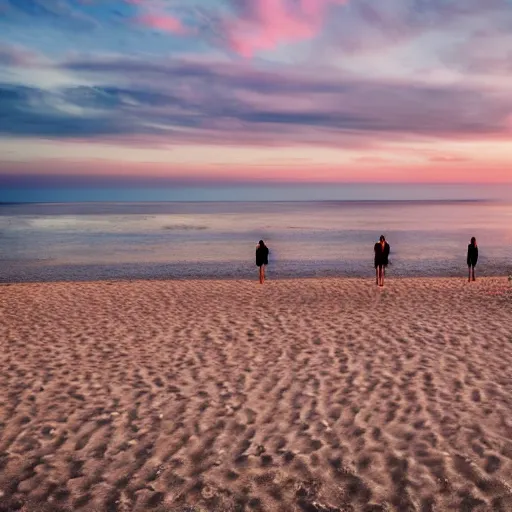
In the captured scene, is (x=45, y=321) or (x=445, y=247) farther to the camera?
(x=445, y=247)

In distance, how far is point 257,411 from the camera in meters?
7.95

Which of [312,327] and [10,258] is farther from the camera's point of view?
[10,258]

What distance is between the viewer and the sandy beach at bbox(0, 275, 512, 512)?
18.8 ft

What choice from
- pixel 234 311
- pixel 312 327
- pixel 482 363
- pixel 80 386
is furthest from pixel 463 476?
pixel 234 311

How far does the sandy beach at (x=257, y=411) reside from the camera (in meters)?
5.72

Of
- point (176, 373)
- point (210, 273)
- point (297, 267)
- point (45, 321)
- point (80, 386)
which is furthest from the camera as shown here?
point (297, 267)

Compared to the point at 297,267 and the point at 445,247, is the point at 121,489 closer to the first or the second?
the point at 297,267

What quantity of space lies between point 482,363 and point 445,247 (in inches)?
1661

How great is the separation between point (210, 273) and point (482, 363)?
22817mm

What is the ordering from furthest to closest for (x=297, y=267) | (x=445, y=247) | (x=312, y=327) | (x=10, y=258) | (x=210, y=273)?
(x=445, y=247), (x=10, y=258), (x=297, y=267), (x=210, y=273), (x=312, y=327)

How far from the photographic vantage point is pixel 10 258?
1587 inches

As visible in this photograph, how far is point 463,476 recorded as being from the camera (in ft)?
19.4

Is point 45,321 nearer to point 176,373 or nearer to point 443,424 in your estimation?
point 176,373

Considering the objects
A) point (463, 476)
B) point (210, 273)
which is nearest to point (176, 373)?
point (463, 476)
